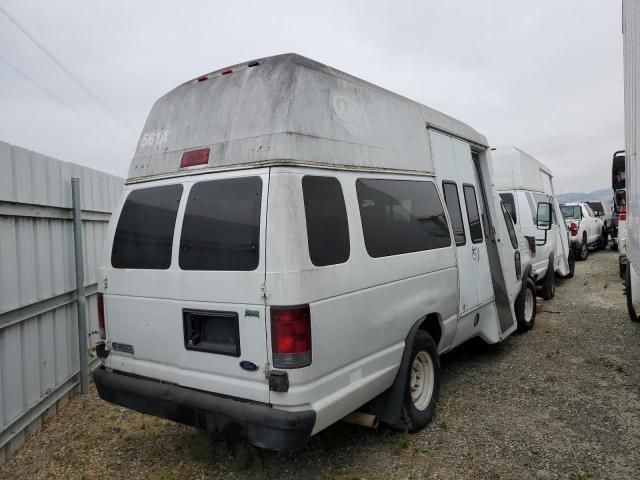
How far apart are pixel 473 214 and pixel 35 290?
4626 millimetres

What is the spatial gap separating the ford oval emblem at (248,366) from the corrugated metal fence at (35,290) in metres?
2.32

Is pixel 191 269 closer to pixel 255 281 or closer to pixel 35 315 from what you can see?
pixel 255 281

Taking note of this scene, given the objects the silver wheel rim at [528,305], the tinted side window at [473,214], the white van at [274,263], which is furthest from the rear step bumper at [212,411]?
the silver wheel rim at [528,305]

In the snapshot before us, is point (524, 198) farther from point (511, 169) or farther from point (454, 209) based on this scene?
point (454, 209)

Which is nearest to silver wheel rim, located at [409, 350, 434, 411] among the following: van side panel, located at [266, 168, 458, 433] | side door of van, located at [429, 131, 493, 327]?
van side panel, located at [266, 168, 458, 433]

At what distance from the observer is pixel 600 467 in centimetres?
356

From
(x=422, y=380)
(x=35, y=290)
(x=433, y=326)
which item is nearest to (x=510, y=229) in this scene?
(x=433, y=326)

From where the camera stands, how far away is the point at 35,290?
454 cm

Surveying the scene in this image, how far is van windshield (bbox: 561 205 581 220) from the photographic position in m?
16.2

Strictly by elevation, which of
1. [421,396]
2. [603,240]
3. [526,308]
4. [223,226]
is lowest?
[421,396]

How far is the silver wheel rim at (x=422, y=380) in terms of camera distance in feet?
14.2

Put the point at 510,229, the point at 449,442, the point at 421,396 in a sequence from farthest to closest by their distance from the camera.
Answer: the point at 510,229
the point at 421,396
the point at 449,442

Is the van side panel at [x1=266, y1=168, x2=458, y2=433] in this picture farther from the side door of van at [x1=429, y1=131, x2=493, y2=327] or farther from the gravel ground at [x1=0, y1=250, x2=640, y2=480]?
the side door of van at [x1=429, y1=131, x2=493, y2=327]

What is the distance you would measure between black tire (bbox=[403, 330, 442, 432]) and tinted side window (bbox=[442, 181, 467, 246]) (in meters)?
1.22
